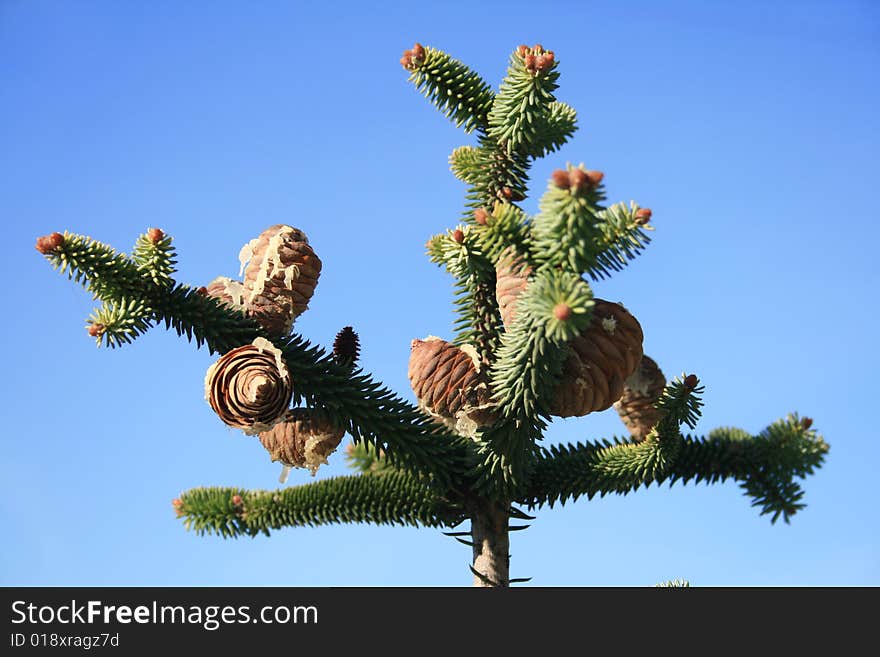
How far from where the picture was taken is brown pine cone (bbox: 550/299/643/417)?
2.60m

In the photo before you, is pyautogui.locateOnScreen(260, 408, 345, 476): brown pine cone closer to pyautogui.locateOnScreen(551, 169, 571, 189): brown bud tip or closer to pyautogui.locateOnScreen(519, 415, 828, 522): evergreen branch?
pyautogui.locateOnScreen(519, 415, 828, 522): evergreen branch

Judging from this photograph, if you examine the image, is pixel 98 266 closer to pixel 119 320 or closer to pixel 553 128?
pixel 119 320

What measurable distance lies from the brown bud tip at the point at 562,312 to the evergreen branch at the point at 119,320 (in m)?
1.35

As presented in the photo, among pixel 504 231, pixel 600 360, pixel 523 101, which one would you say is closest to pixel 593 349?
pixel 600 360

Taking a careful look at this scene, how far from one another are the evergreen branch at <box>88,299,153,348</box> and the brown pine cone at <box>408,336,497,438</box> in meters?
0.85

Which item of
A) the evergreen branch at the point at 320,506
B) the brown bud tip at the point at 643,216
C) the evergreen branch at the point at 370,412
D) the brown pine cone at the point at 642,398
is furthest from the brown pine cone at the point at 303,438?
the brown bud tip at the point at 643,216

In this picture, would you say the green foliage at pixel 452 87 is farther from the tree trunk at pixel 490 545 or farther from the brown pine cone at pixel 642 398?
the tree trunk at pixel 490 545

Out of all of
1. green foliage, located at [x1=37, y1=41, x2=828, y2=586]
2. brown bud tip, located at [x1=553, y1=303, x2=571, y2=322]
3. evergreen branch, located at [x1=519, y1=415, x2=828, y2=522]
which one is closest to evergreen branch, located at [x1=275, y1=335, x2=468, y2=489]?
green foliage, located at [x1=37, y1=41, x2=828, y2=586]

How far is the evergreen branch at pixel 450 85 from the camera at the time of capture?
3.12 meters

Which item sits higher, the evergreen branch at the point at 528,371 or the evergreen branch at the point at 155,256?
the evergreen branch at the point at 155,256

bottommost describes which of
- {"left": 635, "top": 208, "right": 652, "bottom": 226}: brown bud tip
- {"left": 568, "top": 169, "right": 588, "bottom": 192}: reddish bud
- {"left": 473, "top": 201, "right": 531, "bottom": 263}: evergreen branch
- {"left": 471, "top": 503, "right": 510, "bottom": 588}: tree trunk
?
{"left": 471, "top": 503, "right": 510, "bottom": 588}: tree trunk
